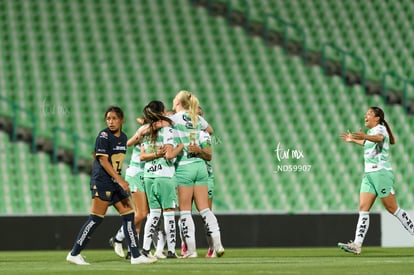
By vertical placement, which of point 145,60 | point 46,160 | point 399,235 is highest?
point 145,60

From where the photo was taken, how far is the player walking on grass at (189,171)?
1380cm

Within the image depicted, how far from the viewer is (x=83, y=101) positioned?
23.7 meters

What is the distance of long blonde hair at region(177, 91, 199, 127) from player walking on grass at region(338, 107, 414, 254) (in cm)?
256

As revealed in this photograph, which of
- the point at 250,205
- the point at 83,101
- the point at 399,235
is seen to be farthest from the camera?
the point at 83,101

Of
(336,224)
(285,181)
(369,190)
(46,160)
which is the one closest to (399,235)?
(336,224)

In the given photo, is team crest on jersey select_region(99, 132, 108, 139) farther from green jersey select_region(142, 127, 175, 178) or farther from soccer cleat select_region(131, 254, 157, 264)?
soccer cleat select_region(131, 254, 157, 264)

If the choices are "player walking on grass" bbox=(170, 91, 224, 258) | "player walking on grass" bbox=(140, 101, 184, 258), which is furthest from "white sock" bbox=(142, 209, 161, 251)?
"player walking on grass" bbox=(170, 91, 224, 258)

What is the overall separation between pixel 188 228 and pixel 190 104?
1634 millimetres

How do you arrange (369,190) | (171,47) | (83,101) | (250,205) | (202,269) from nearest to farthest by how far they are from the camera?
(202,269)
(369,190)
(250,205)
(83,101)
(171,47)

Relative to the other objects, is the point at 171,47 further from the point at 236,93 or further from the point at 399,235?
the point at 399,235

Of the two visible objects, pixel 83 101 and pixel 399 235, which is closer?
pixel 399 235

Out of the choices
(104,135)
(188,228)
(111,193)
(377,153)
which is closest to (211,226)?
(188,228)

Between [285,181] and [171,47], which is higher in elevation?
[171,47]

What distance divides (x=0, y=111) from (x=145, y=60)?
380cm
